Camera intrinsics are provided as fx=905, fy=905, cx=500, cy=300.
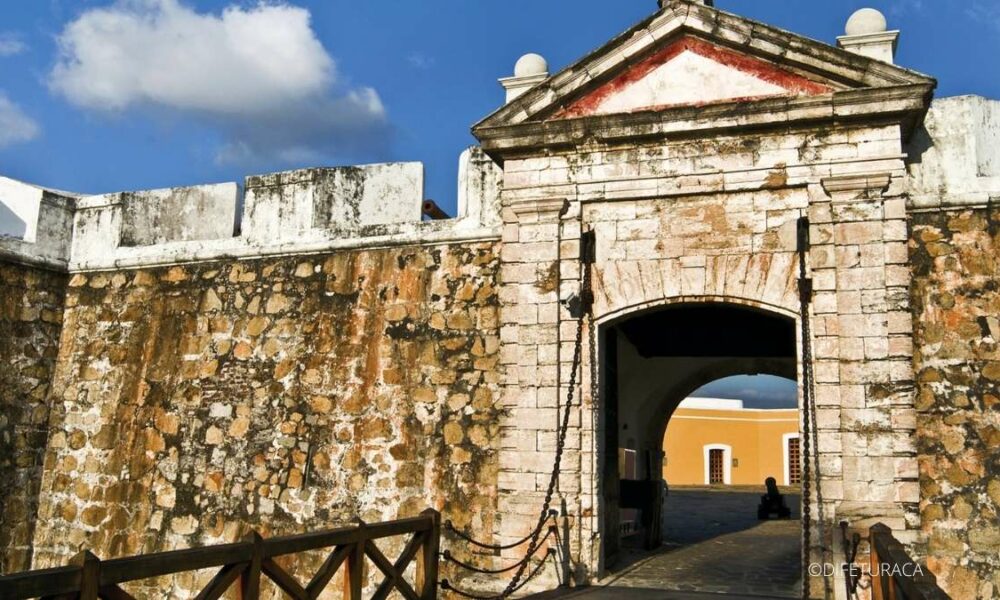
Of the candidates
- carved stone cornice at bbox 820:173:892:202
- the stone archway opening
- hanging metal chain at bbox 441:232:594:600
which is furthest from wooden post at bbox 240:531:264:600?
carved stone cornice at bbox 820:173:892:202

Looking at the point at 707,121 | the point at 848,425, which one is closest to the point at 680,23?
the point at 707,121

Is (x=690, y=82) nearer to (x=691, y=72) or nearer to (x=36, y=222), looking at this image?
(x=691, y=72)

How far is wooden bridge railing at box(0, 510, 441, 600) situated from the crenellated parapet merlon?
2439 millimetres

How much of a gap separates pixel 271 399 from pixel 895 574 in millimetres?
4820

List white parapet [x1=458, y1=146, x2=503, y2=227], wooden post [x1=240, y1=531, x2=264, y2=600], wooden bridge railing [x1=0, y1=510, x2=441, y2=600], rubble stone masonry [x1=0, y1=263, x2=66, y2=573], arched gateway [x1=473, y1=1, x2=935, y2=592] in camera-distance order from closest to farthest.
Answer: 1. wooden bridge railing [x1=0, y1=510, x2=441, y2=600]
2. wooden post [x1=240, y1=531, x2=264, y2=600]
3. arched gateway [x1=473, y1=1, x2=935, y2=592]
4. white parapet [x1=458, y1=146, x2=503, y2=227]
5. rubble stone masonry [x1=0, y1=263, x2=66, y2=573]

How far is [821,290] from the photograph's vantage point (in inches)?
223

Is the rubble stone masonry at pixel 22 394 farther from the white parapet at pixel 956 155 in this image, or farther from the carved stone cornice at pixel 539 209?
the white parapet at pixel 956 155

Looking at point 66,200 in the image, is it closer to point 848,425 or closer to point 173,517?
point 173,517

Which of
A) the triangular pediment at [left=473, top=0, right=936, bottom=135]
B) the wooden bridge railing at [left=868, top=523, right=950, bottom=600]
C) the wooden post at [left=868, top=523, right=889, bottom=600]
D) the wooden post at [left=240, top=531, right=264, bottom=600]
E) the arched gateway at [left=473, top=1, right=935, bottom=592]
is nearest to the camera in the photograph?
the wooden bridge railing at [left=868, top=523, right=950, bottom=600]

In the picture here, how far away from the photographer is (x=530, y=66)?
6.70 m

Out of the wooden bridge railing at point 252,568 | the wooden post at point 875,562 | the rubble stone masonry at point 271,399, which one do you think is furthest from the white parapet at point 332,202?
the wooden post at point 875,562

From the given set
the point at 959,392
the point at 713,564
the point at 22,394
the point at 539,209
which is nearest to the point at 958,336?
the point at 959,392

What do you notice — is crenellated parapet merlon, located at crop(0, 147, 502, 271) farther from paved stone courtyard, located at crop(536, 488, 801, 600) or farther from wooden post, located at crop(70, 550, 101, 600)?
wooden post, located at crop(70, 550, 101, 600)

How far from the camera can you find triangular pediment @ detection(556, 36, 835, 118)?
5.97m
